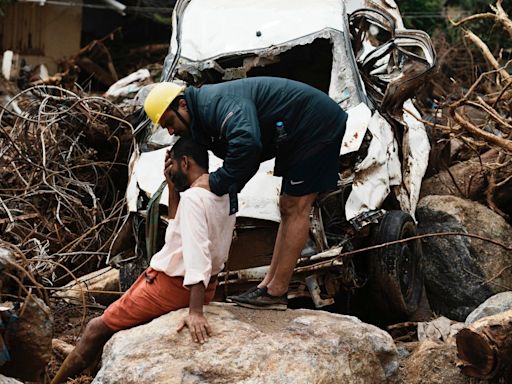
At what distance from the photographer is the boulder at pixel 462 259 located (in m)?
8.38

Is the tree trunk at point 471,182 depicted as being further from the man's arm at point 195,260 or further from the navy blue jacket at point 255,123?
the man's arm at point 195,260

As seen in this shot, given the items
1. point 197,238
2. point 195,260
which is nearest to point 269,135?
point 197,238

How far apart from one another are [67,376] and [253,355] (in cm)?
124

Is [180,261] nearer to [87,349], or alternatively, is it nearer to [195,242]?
[195,242]

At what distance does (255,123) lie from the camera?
5238mm

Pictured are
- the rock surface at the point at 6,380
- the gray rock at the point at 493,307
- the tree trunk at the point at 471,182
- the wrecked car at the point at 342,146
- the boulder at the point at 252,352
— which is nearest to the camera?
the boulder at the point at 252,352

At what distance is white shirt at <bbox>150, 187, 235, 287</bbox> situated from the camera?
16.7 feet

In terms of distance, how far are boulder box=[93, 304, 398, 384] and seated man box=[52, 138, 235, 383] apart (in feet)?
0.53

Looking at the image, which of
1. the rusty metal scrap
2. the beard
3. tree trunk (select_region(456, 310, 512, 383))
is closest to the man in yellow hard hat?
the beard

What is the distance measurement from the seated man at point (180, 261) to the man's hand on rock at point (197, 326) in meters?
0.02

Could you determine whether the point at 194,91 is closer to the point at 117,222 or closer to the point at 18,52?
the point at 117,222

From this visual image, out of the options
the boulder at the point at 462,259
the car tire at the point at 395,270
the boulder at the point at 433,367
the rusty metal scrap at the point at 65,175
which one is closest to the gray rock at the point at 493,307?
the boulder at the point at 433,367

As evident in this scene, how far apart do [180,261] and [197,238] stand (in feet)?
0.80

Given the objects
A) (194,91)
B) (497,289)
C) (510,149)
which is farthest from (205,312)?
(497,289)
